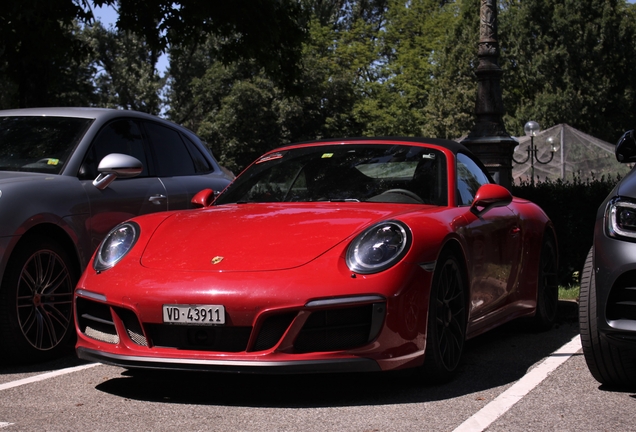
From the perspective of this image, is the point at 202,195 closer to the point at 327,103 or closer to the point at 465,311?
the point at 465,311

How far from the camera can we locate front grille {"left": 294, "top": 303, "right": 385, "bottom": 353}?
14.6ft

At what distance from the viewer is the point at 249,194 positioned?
6.04m

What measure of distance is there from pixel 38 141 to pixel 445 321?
124 inches

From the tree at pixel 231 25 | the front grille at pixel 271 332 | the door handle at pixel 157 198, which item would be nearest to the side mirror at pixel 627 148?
the front grille at pixel 271 332

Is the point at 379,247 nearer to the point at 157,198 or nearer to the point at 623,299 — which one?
the point at 623,299

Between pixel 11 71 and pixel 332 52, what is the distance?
122 ft

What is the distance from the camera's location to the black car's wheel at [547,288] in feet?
23.0

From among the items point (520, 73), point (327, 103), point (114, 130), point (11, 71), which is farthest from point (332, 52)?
point (114, 130)

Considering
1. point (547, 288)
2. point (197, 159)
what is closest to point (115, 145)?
point (197, 159)

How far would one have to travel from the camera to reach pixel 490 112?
12.5m

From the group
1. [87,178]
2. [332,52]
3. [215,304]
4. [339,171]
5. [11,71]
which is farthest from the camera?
[332,52]

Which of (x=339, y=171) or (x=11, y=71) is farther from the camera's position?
(x=11, y=71)

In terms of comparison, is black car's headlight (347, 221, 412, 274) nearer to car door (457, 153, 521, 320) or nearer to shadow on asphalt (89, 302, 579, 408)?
shadow on asphalt (89, 302, 579, 408)

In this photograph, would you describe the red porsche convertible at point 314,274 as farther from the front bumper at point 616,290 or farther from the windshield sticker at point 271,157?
the front bumper at point 616,290
